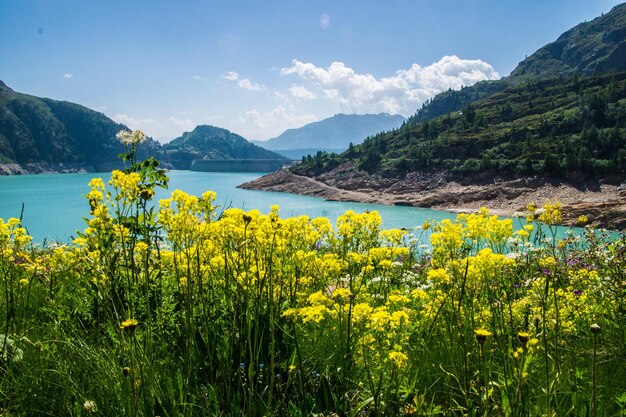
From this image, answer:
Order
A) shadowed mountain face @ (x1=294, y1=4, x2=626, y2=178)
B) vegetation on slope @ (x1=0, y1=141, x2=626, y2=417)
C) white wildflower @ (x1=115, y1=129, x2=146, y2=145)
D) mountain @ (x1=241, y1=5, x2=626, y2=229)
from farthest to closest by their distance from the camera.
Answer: shadowed mountain face @ (x1=294, y1=4, x2=626, y2=178), mountain @ (x1=241, y1=5, x2=626, y2=229), white wildflower @ (x1=115, y1=129, x2=146, y2=145), vegetation on slope @ (x1=0, y1=141, x2=626, y2=417)

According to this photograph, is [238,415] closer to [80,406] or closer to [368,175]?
[80,406]

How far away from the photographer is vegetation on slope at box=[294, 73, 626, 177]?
238ft

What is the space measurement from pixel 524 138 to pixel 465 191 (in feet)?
82.3

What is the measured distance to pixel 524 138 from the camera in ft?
294

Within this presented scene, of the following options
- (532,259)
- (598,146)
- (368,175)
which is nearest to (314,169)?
(368,175)

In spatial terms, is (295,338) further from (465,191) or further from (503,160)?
(503,160)

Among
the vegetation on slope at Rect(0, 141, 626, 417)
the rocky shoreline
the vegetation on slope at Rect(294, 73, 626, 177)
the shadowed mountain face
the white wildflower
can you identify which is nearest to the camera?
the vegetation on slope at Rect(0, 141, 626, 417)

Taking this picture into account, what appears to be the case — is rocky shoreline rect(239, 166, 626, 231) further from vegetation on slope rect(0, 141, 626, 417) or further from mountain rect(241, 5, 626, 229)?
vegetation on slope rect(0, 141, 626, 417)

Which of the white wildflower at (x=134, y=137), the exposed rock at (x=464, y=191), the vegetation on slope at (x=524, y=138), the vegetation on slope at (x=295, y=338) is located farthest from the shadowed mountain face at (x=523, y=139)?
the white wildflower at (x=134, y=137)

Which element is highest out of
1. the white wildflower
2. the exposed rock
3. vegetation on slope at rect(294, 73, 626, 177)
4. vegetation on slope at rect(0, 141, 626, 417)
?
vegetation on slope at rect(294, 73, 626, 177)

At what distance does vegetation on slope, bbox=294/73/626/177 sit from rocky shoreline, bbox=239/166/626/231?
112 inches

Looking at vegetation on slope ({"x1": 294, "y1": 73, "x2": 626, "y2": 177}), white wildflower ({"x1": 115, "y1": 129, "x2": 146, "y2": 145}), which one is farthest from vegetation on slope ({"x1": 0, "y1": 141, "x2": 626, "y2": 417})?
vegetation on slope ({"x1": 294, "y1": 73, "x2": 626, "y2": 177})

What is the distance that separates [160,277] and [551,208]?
4.58 m

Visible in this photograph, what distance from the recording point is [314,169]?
11519 centimetres
